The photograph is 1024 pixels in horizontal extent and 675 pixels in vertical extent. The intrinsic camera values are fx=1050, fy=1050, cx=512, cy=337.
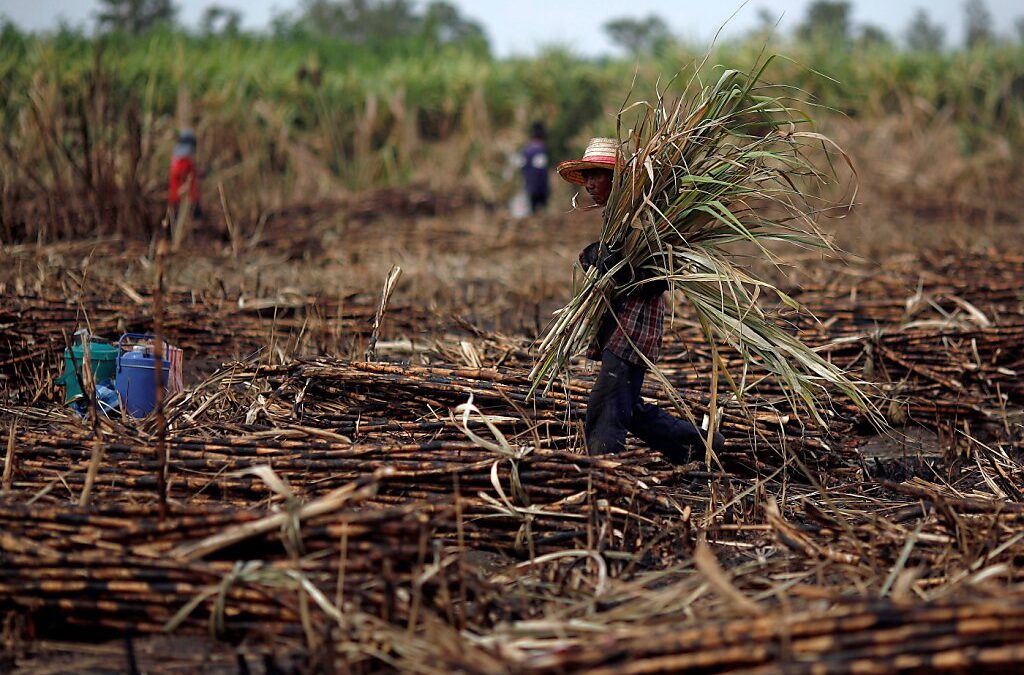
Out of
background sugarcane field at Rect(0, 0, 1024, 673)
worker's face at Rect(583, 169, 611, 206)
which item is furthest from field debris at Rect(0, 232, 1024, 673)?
worker's face at Rect(583, 169, 611, 206)

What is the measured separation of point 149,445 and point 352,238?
7.72m

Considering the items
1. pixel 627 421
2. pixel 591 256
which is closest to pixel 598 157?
pixel 591 256

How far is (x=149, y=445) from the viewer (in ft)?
12.0

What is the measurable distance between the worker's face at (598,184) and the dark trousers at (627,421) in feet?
2.02

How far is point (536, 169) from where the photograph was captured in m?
14.1

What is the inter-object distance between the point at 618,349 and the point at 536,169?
10.3 meters

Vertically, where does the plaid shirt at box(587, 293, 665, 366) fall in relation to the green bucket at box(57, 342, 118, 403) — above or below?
above

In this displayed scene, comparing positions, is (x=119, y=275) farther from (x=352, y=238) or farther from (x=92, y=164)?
(x=352, y=238)

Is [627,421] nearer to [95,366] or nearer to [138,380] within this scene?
[138,380]

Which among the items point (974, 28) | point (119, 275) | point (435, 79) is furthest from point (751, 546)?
point (974, 28)

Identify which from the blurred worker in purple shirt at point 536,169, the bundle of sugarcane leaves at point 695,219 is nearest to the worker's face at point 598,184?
the bundle of sugarcane leaves at point 695,219

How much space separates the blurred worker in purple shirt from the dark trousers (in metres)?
9.86

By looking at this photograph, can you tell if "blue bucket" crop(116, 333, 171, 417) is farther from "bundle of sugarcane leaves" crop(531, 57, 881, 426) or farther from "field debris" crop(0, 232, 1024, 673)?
"bundle of sugarcane leaves" crop(531, 57, 881, 426)

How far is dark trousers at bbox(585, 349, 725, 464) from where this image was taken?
3.98 meters
